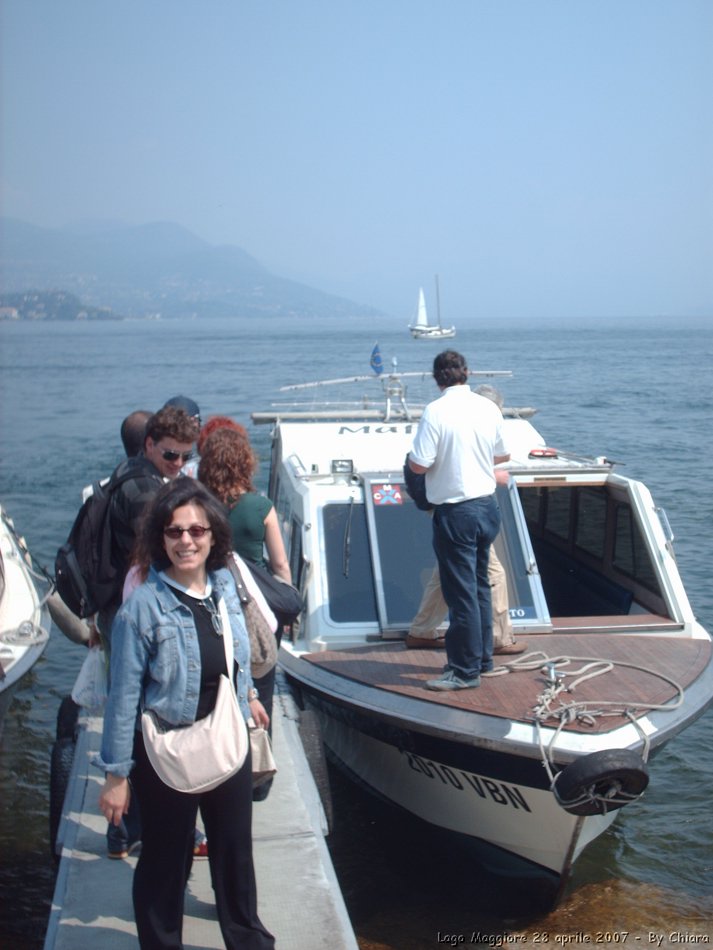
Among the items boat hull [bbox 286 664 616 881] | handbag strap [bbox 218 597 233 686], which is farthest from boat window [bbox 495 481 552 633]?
handbag strap [bbox 218 597 233 686]

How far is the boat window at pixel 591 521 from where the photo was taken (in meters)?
8.95

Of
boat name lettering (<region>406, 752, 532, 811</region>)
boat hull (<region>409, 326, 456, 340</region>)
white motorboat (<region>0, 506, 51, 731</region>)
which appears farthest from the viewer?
boat hull (<region>409, 326, 456, 340</region>)

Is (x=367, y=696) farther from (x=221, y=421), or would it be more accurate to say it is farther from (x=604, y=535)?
(x=604, y=535)

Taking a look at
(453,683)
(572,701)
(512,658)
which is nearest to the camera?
(572,701)

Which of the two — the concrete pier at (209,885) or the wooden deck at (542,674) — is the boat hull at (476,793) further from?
Answer: the concrete pier at (209,885)

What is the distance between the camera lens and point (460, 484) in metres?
5.73

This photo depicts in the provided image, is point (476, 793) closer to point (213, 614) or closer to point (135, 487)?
point (135, 487)

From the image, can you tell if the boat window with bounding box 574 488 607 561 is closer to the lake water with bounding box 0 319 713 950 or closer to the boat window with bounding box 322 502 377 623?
the lake water with bounding box 0 319 713 950

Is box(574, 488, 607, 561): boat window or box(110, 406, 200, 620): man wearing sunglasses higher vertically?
box(110, 406, 200, 620): man wearing sunglasses

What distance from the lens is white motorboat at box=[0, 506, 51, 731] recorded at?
804 cm

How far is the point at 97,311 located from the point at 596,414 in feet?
563

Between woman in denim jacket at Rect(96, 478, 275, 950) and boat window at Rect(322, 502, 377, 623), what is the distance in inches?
143

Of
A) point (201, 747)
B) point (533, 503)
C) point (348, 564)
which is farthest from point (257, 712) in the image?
point (533, 503)

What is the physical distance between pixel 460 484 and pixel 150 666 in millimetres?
2667
